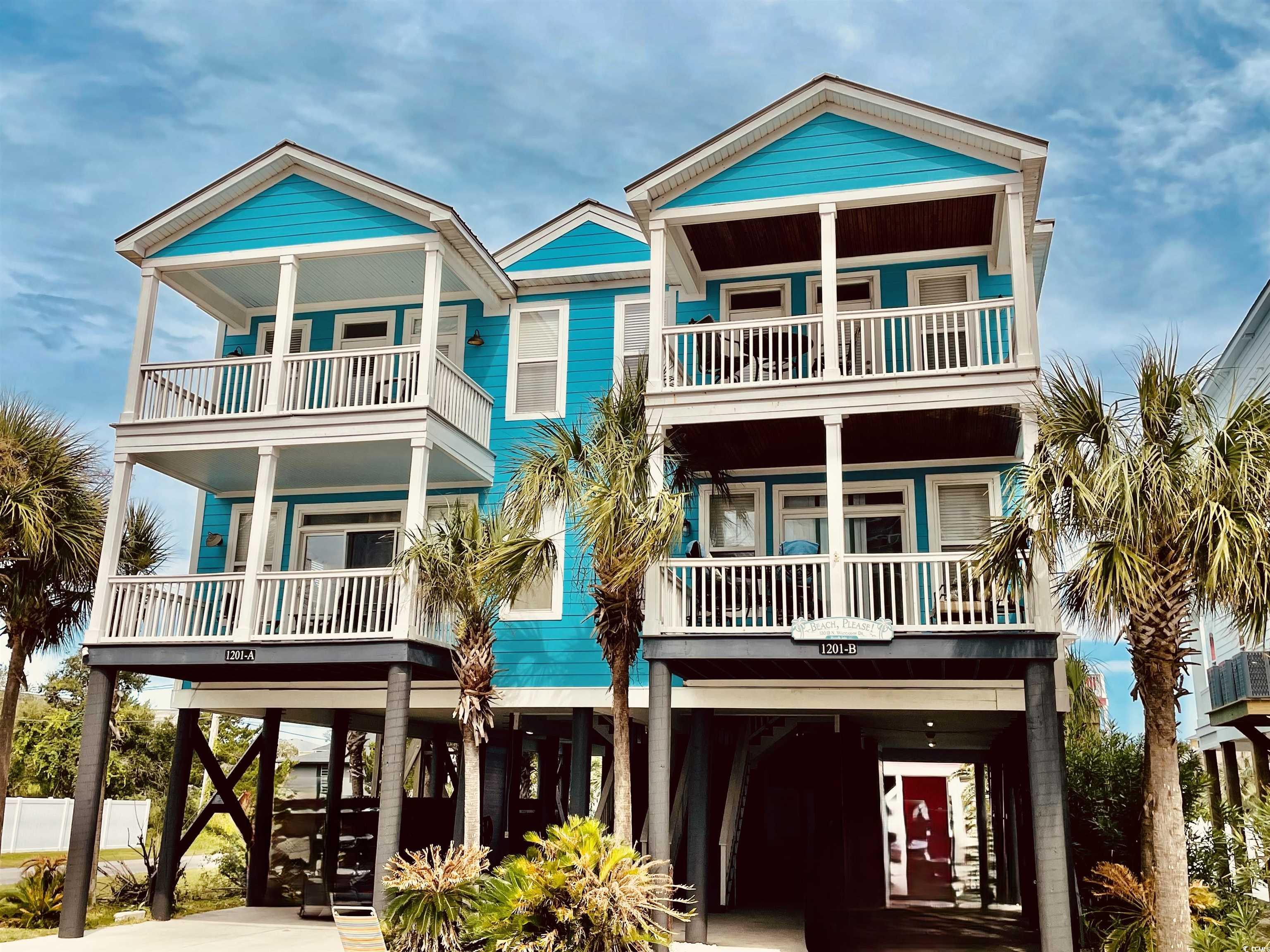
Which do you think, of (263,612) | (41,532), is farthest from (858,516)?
(41,532)

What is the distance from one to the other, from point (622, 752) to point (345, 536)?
7.24 metres

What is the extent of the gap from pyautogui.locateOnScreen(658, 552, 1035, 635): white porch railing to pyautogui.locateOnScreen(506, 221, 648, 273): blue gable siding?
612 centimetres

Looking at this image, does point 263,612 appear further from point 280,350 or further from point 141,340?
point 141,340

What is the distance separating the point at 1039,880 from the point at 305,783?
30.5 meters

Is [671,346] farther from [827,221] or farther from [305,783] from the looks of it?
[305,783]

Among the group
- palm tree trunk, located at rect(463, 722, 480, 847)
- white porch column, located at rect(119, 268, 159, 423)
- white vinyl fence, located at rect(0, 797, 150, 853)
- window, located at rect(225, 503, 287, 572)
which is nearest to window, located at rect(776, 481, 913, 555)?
palm tree trunk, located at rect(463, 722, 480, 847)

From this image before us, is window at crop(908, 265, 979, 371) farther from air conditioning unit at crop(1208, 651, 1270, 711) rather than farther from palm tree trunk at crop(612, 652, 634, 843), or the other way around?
air conditioning unit at crop(1208, 651, 1270, 711)

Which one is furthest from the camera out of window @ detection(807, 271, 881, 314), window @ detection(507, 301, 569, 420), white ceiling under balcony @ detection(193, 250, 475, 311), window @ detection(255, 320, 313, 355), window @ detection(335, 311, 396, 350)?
window @ detection(255, 320, 313, 355)

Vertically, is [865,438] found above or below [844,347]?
below

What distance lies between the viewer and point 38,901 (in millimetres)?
16031

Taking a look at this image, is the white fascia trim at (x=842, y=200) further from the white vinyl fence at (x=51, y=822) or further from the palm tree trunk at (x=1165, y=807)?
the white vinyl fence at (x=51, y=822)

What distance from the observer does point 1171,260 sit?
5588cm

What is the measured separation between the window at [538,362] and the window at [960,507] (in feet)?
19.9

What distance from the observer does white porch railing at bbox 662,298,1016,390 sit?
13.8m
